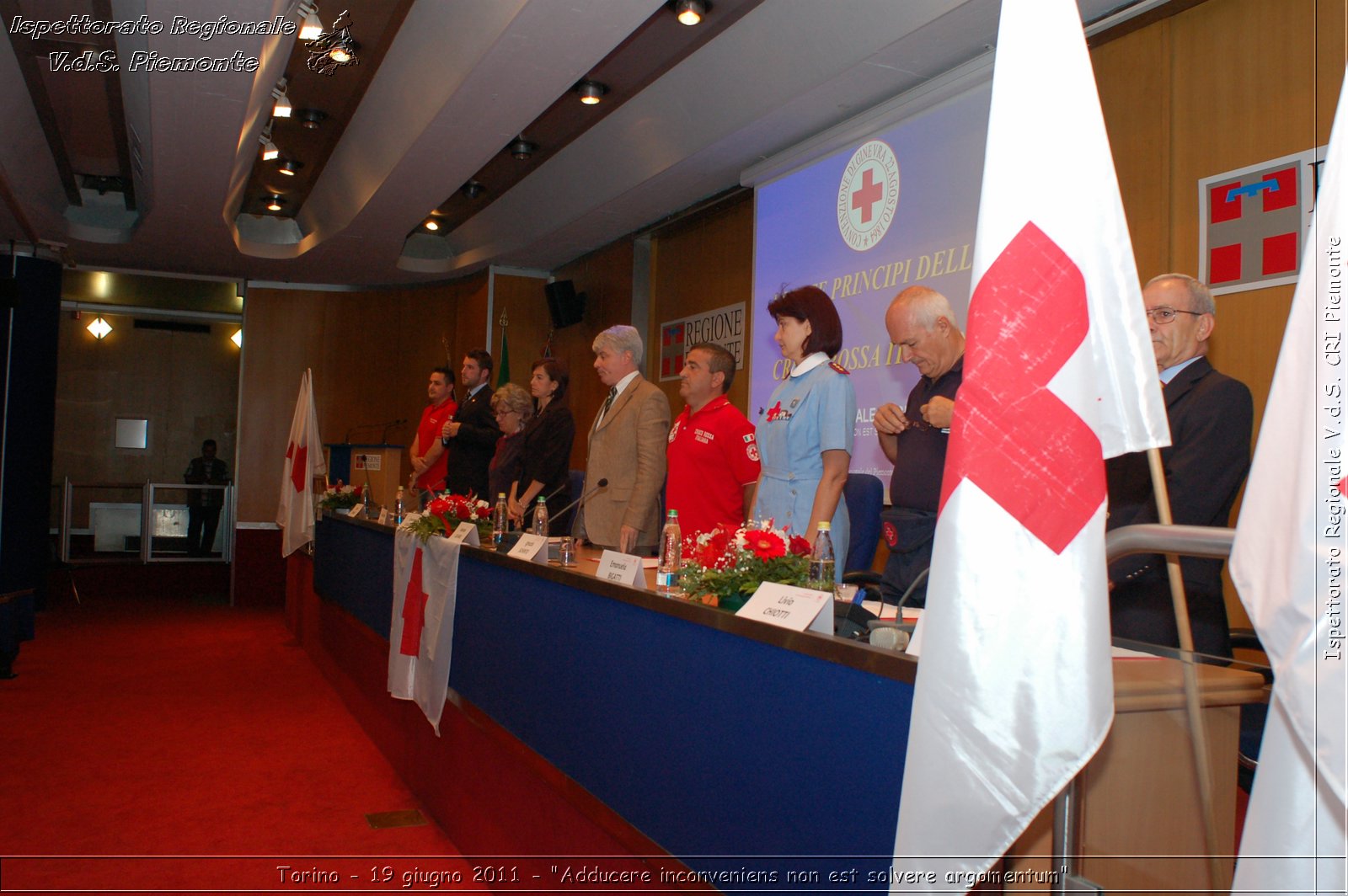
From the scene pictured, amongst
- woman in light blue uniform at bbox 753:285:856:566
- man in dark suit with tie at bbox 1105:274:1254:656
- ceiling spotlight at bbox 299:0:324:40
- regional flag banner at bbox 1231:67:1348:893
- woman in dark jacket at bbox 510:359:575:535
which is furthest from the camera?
ceiling spotlight at bbox 299:0:324:40

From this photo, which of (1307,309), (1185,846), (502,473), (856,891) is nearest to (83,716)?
(502,473)

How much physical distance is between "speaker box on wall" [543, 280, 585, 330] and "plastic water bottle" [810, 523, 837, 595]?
5.73 meters

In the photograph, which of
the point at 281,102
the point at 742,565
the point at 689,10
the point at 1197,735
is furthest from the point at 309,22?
the point at 1197,735

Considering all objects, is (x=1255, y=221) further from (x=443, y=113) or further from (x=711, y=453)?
(x=443, y=113)

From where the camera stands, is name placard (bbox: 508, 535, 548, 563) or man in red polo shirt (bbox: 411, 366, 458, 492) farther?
man in red polo shirt (bbox: 411, 366, 458, 492)

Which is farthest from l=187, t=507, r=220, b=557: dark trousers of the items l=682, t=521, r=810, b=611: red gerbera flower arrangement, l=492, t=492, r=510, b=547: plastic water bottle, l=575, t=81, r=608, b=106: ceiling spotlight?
l=682, t=521, r=810, b=611: red gerbera flower arrangement

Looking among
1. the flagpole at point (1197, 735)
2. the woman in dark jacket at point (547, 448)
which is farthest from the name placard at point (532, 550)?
the flagpole at point (1197, 735)

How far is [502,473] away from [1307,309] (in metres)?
3.51

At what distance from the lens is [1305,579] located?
2.98 feet

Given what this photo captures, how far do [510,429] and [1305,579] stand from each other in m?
3.62

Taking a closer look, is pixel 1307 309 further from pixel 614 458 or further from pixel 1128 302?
pixel 614 458

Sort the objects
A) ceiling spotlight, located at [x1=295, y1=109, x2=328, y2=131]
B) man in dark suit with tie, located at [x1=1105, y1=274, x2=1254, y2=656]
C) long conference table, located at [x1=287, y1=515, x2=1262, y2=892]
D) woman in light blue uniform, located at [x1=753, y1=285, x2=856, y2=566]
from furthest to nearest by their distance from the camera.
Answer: ceiling spotlight, located at [x1=295, y1=109, x2=328, y2=131] → woman in light blue uniform, located at [x1=753, y1=285, x2=856, y2=566] → man in dark suit with tie, located at [x1=1105, y1=274, x2=1254, y2=656] → long conference table, located at [x1=287, y1=515, x2=1262, y2=892]

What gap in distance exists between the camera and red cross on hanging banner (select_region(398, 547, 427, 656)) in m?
3.48

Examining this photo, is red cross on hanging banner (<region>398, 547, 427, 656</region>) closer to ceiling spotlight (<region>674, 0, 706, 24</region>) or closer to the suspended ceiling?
the suspended ceiling
